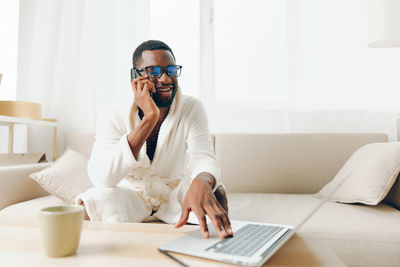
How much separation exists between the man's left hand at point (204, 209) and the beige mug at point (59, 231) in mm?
251

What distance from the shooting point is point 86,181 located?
166cm

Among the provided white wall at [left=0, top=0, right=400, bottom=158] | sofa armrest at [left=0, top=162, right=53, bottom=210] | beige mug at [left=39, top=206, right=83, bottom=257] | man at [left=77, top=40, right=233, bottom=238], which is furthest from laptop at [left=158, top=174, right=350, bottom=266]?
white wall at [left=0, top=0, right=400, bottom=158]

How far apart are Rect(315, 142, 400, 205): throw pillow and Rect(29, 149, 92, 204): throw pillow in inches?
49.6

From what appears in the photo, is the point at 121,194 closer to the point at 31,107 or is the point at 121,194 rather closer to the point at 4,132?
the point at 31,107

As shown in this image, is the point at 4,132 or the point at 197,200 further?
the point at 4,132

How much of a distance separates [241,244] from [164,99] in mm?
785

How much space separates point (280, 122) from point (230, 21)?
2.67 feet

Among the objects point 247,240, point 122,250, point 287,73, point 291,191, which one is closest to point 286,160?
point 291,191

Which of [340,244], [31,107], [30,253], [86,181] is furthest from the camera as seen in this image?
[31,107]

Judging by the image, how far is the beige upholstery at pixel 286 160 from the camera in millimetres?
1916

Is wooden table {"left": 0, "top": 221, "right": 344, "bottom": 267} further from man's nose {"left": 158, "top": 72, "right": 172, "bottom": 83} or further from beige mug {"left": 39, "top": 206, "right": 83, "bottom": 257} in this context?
man's nose {"left": 158, "top": 72, "right": 172, "bottom": 83}

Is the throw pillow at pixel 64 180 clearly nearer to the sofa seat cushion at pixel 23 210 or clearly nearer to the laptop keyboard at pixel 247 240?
the sofa seat cushion at pixel 23 210

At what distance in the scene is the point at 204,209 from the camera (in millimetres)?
814

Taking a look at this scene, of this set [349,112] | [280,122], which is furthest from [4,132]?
[349,112]
